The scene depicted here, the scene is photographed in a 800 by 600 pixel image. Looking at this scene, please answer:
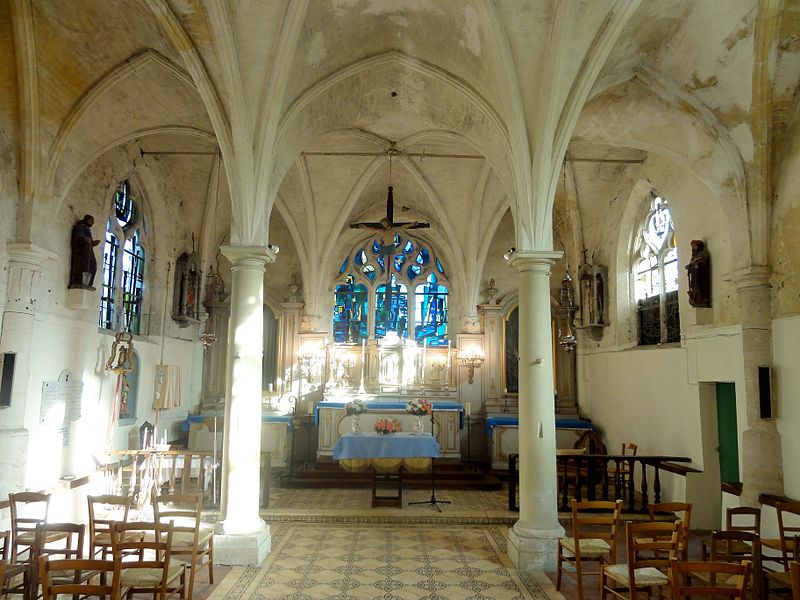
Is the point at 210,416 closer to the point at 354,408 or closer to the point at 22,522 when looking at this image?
the point at 354,408

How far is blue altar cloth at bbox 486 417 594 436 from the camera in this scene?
13.4 meters

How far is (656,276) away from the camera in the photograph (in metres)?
11.3

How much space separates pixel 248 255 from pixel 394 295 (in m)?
7.76

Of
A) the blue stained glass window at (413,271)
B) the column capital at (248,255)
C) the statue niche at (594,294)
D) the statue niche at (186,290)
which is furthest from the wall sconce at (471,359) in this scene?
the column capital at (248,255)

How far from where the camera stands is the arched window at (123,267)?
11078 mm

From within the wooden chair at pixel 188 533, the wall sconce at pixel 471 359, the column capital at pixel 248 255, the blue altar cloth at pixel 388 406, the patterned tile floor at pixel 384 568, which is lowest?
the patterned tile floor at pixel 384 568

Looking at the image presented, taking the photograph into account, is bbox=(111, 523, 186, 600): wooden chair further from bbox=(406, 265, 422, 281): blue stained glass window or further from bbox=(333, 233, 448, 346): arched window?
bbox=(406, 265, 422, 281): blue stained glass window

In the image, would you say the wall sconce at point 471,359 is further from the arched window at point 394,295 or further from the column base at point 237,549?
the column base at point 237,549

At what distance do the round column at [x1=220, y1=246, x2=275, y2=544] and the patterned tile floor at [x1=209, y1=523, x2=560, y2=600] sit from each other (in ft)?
2.43

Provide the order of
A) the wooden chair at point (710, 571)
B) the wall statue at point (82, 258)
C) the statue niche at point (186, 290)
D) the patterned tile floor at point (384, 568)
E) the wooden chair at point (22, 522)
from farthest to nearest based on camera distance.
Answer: the statue niche at point (186, 290)
the wall statue at point (82, 258)
the patterned tile floor at point (384, 568)
the wooden chair at point (22, 522)
the wooden chair at point (710, 571)

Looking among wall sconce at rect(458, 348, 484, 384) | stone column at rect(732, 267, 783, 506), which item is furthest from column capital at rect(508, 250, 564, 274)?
wall sconce at rect(458, 348, 484, 384)

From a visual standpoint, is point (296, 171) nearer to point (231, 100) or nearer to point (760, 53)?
point (231, 100)

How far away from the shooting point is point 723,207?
Answer: 28.3ft

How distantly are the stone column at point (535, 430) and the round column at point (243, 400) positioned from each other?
3.42 metres
